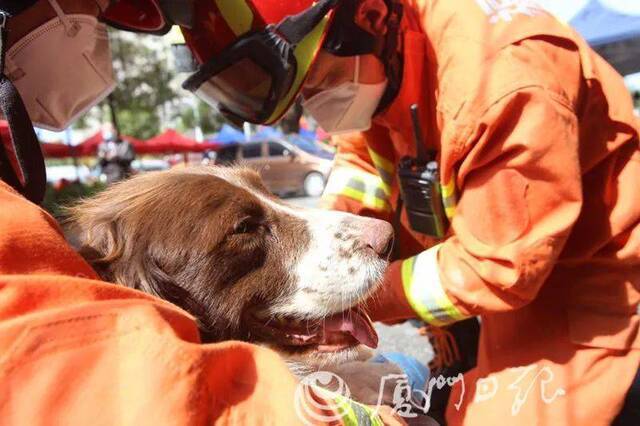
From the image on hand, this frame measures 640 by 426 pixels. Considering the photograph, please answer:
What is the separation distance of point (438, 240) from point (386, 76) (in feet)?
2.17

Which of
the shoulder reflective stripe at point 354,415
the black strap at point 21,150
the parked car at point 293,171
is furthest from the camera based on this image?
the parked car at point 293,171

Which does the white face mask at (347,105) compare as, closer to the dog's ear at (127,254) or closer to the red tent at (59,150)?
the dog's ear at (127,254)

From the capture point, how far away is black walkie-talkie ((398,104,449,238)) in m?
2.07

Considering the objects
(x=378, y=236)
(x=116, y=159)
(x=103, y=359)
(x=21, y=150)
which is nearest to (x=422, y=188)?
(x=378, y=236)

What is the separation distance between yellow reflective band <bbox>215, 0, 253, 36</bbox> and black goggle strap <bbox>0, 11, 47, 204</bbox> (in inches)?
34.0

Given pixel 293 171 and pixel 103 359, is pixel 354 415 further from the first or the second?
pixel 293 171

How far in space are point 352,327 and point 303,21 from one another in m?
0.99

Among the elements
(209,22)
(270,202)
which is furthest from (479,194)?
(209,22)

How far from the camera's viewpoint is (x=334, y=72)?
7.38ft

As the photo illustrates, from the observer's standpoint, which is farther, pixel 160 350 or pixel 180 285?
pixel 180 285

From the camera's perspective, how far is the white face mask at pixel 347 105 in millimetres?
2211

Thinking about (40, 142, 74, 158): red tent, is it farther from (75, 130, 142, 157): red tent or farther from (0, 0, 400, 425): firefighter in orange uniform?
(0, 0, 400, 425): firefighter in orange uniform

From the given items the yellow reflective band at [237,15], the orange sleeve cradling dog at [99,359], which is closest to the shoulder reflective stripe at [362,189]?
the yellow reflective band at [237,15]

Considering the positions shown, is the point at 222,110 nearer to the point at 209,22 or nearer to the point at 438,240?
the point at 209,22
